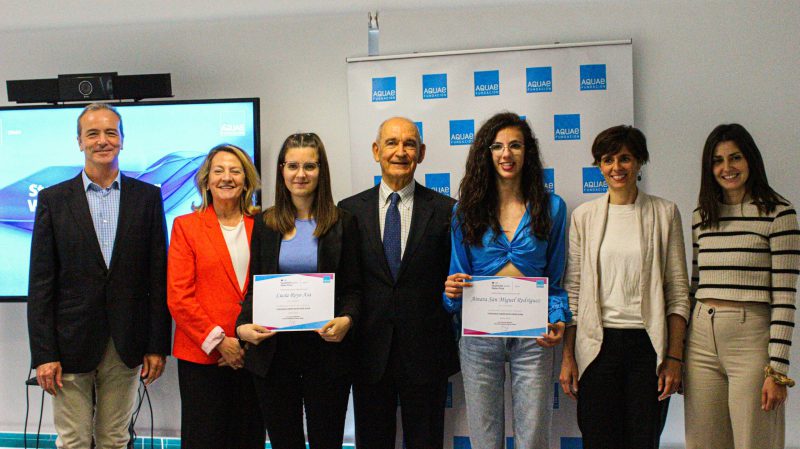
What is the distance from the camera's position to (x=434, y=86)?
3.52 metres

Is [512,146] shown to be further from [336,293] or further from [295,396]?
[295,396]

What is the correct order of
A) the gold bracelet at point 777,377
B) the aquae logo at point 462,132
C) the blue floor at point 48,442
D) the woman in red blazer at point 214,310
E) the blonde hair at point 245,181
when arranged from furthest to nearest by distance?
1. the blue floor at point 48,442
2. the aquae logo at point 462,132
3. the blonde hair at point 245,181
4. the woman in red blazer at point 214,310
5. the gold bracelet at point 777,377

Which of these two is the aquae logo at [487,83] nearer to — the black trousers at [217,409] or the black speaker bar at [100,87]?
the black speaker bar at [100,87]

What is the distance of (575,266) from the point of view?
104 inches

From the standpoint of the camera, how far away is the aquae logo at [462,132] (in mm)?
3492

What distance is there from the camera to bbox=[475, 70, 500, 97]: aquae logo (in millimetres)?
3463

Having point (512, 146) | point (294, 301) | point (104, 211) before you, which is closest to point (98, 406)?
point (104, 211)

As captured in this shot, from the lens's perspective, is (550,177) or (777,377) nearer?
(777,377)

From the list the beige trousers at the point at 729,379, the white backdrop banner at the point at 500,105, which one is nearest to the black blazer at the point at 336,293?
the white backdrop banner at the point at 500,105

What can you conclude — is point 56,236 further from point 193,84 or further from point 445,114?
point 445,114

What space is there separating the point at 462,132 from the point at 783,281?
5.66 ft

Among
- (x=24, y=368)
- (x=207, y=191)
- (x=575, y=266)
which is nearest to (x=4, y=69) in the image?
(x=24, y=368)

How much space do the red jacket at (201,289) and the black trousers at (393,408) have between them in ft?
2.05

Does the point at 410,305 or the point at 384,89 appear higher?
the point at 384,89
